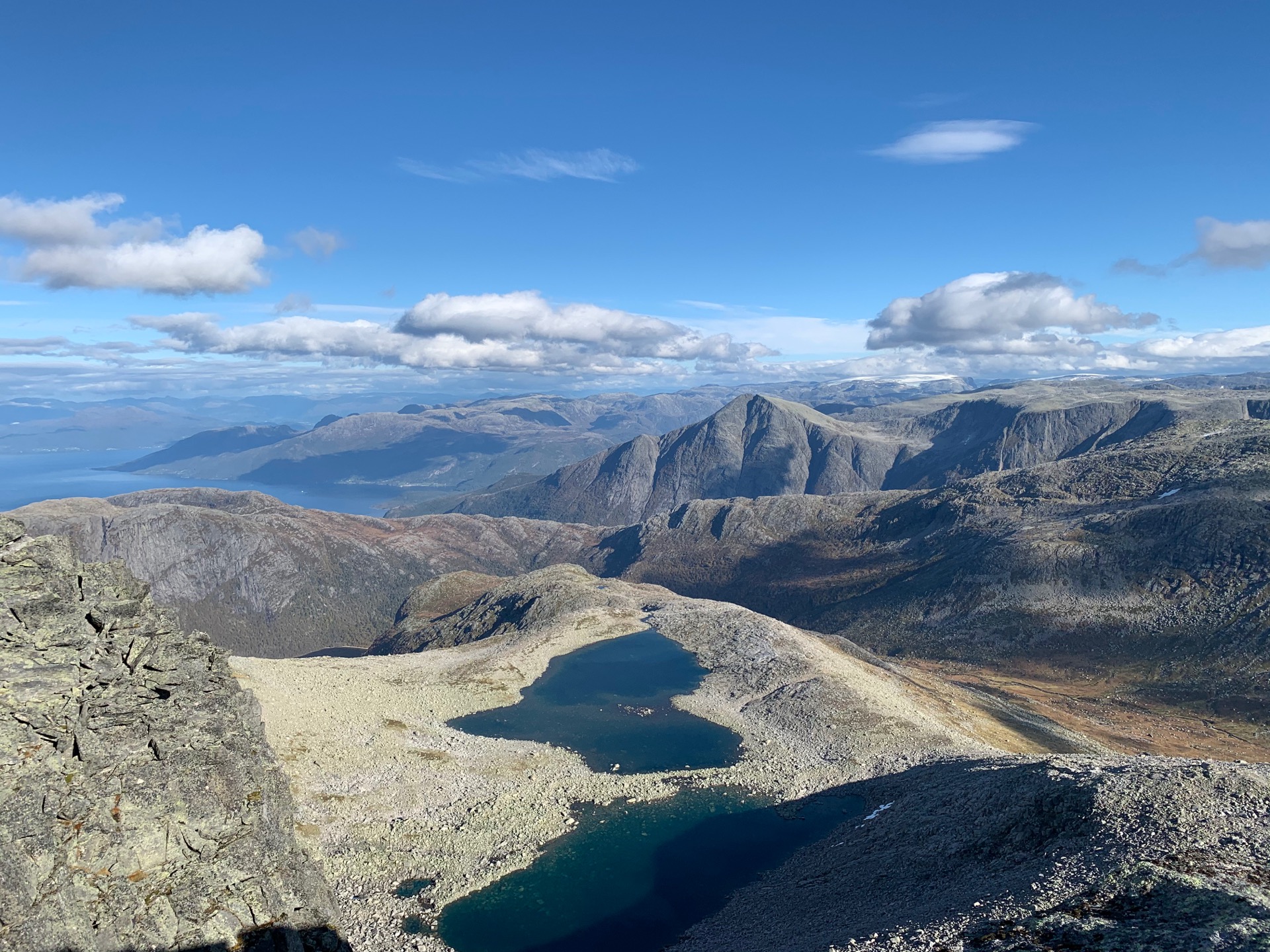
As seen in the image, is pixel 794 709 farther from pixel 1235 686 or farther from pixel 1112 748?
pixel 1235 686

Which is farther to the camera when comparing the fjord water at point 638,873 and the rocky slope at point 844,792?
the fjord water at point 638,873

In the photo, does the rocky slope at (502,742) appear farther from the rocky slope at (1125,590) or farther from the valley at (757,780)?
the rocky slope at (1125,590)

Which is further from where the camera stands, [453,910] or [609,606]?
[609,606]

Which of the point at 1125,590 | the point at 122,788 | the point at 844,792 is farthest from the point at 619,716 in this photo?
the point at 1125,590

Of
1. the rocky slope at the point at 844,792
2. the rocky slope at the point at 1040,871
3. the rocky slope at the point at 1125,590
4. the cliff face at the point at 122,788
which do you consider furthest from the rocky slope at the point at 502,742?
the rocky slope at the point at 1125,590

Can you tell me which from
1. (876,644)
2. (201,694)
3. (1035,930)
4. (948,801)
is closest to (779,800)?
(948,801)

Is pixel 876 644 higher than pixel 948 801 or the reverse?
the reverse
